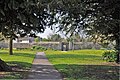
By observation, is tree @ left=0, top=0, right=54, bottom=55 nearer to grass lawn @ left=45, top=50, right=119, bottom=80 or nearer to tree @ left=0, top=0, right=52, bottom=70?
tree @ left=0, top=0, right=52, bottom=70

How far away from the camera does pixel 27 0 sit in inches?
516

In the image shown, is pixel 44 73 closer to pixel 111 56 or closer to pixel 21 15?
pixel 21 15

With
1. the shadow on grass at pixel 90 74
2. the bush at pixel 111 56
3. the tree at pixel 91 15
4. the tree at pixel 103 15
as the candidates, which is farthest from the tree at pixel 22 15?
the bush at pixel 111 56

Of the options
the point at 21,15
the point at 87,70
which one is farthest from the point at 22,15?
the point at 87,70

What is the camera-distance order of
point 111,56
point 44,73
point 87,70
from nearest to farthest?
point 44,73
point 87,70
point 111,56

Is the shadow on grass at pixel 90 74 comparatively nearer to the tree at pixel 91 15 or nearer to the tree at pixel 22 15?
the tree at pixel 91 15

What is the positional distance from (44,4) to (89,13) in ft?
9.57

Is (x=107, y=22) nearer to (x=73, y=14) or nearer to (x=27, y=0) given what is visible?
(x=73, y=14)

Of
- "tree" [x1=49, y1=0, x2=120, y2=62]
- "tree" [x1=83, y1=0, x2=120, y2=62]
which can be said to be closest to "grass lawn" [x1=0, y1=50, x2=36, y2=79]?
"tree" [x1=49, y1=0, x2=120, y2=62]

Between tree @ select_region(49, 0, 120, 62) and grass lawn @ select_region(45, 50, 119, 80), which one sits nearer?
tree @ select_region(49, 0, 120, 62)

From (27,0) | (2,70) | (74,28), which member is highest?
(27,0)

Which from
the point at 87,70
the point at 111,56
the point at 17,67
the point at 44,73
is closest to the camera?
the point at 44,73

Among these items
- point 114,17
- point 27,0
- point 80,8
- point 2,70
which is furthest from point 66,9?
point 2,70

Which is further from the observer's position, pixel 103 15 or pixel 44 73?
pixel 44 73
